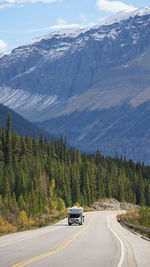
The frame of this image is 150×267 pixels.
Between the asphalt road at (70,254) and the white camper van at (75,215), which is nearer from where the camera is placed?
the asphalt road at (70,254)

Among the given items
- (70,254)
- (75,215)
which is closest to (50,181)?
(75,215)

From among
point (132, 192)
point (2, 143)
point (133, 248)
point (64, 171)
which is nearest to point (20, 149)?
point (2, 143)

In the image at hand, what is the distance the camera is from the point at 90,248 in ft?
102

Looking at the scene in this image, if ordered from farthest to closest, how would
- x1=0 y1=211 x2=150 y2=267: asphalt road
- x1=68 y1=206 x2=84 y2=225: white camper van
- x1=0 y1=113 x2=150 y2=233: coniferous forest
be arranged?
x1=0 y1=113 x2=150 y2=233: coniferous forest, x1=68 y1=206 x2=84 y2=225: white camper van, x1=0 y1=211 x2=150 y2=267: asphalt road

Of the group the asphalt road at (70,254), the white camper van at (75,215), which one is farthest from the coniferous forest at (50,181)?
the asphalt road at (70,254)

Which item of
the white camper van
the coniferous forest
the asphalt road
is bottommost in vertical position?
the asphalt road

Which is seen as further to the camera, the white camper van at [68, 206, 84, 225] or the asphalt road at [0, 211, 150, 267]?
the white camper van at [68, 206, 84, 225]

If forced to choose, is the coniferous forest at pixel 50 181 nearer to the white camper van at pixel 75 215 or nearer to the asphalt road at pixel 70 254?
the white camper van at pixel 75 215

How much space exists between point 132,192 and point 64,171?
162 feet

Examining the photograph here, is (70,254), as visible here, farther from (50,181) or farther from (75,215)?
(50,181)

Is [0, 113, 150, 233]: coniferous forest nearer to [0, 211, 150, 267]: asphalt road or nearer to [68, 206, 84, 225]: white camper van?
[68, 206, 84, 225]: white camper van

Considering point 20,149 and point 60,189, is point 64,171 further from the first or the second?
point 20,149

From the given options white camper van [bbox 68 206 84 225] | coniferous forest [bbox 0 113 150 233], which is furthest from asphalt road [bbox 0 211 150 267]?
coniferous forest [bbox 0 113 150 233]

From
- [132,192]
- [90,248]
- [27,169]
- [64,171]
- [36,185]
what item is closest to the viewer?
[90,248]
